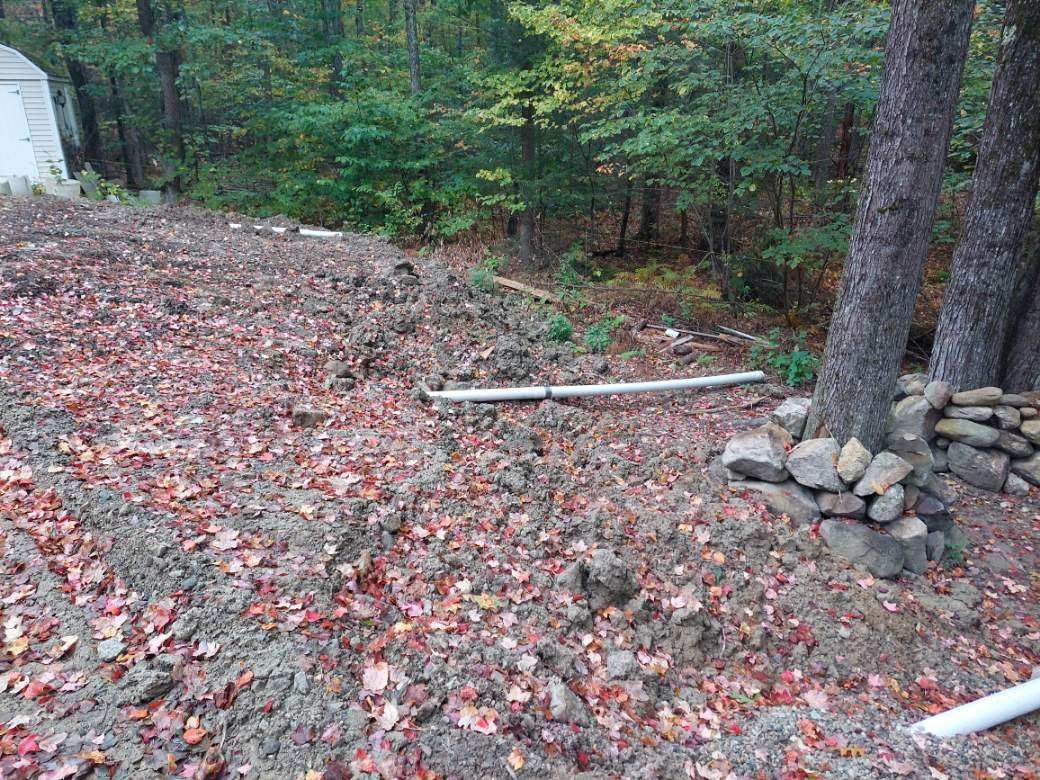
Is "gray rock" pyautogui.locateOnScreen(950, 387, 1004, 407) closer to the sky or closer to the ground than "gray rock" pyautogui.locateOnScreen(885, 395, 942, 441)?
closer to the sky

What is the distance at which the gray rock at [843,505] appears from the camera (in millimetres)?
4164

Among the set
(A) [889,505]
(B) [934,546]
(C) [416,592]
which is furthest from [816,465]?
(C) [416,592]

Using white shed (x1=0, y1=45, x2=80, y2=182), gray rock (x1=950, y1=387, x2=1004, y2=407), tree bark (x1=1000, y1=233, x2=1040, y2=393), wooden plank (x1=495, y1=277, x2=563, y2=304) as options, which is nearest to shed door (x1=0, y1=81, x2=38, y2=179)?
white shed (x1=0, y1=45, x2=80, y2=182)

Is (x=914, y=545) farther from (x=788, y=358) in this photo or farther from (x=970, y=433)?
(x=788, y=358)

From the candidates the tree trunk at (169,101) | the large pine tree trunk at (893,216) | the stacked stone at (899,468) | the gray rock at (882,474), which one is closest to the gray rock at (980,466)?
the stacked stone at (899,468)

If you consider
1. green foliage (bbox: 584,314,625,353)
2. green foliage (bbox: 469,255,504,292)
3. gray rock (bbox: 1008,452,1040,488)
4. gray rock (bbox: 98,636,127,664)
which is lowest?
gray rock (bbox: 1008,452,1040,488)

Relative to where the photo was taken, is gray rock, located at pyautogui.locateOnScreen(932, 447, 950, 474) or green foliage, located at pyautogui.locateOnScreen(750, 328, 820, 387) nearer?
gray rock, located at pyautogui.locateOnScreen(932, 447, 950, 474)

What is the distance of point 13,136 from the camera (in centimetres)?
1355

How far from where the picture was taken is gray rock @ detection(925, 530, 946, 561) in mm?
4148

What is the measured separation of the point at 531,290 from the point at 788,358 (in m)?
3.90

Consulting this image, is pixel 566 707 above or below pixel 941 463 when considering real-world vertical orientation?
above

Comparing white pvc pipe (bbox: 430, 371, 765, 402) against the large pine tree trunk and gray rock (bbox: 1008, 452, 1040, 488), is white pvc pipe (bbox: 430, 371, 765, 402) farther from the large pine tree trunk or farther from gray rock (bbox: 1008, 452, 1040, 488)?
gray rock (bbox: 1008, 452, 1040, 488)

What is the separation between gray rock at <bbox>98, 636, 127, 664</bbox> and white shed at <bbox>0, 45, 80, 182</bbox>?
14.5 m

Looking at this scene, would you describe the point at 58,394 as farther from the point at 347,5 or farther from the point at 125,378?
the point at 347,5
